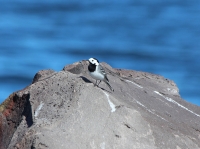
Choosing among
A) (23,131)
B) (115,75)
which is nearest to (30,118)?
(23,131)

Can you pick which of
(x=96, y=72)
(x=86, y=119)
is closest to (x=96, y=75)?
(x=96, y=72)

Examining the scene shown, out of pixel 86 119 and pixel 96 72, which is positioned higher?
pixel 96 72

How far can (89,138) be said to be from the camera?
6566mm

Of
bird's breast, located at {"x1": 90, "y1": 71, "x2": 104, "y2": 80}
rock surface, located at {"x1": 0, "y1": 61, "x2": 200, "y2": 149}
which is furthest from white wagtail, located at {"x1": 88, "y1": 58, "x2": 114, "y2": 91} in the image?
rock surface, located at {"x1": 0, "y1": 61, "x2": 200, "y2": 149}

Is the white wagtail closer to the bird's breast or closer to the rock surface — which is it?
the bird's breast

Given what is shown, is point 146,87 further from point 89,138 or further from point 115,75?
point 89,138

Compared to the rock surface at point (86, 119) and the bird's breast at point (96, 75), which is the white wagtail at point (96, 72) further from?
the rock surface at point (86, 119)

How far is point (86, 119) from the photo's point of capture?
684cm

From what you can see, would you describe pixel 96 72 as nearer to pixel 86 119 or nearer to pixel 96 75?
pixel 96 75

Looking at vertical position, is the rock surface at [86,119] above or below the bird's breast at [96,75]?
below

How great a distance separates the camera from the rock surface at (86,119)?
258 inches

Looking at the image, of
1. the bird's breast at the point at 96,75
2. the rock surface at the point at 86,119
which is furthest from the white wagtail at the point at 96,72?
the rock surface at the point at 86,119

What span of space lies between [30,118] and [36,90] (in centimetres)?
53

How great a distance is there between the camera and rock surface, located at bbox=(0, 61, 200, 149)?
258 inches
